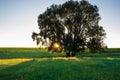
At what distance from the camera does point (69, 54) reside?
67500mm

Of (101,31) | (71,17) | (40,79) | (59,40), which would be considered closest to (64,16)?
(71,17)

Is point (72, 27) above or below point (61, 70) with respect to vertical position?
above

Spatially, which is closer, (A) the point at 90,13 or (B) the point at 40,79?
(B) the point at 40,79

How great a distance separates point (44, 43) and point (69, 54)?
24.8 feet

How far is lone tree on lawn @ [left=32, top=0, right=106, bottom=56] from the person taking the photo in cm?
6444

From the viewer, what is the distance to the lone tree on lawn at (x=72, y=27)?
211 ft

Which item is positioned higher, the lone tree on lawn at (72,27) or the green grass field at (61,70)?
the lone tree on lawn at (72,27)

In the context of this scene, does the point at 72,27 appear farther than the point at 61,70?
Yes

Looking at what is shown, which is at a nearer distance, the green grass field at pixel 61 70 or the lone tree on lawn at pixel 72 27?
the green grass field at pixel 61 70

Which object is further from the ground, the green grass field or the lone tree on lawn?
the lone tree on lawn

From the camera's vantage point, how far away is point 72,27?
65.6 meters

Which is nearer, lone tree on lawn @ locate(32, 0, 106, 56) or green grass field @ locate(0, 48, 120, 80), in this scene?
green grass field @ locate(0, 48, 120, 80)

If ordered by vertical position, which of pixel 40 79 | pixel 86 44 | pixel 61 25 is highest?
pixel 61 25

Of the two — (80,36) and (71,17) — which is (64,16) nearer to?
(71,17)
